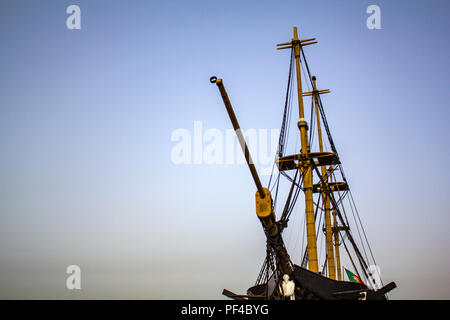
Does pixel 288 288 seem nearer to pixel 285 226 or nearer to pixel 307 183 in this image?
pixel 285 226

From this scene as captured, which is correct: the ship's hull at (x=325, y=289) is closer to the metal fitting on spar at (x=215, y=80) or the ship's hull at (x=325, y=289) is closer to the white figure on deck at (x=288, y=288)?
the white figure on deck at (x=288, y=288)

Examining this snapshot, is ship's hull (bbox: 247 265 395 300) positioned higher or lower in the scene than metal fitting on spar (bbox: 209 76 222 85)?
lower

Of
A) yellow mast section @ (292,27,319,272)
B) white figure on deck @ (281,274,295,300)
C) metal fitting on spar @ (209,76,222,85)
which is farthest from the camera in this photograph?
yellow mast section @ (292,27,319,272)

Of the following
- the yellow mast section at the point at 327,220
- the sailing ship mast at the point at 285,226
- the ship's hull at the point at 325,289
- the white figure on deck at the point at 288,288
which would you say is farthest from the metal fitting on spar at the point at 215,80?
the yellow mast section at the point at 327,220

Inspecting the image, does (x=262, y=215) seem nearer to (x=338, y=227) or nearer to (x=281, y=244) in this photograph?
(x=281, y=244)

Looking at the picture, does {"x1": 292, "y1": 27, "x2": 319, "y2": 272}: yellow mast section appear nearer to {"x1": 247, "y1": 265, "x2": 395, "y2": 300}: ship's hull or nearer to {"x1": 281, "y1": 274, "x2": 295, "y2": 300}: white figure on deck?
{"x1": 247, "y1": 265, "x2": 395, "y2": 300}: ship's hull

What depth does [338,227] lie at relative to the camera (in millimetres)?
42844

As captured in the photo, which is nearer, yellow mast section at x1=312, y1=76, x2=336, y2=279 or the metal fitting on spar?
the metal fitting on spar

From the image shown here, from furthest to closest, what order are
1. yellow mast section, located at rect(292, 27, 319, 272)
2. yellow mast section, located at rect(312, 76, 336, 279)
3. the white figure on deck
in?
1. yellow mast section, located at rect(312, 76, 336, 279)
2. yellow mast section, located at rect(292, 27, 319, 272)
3. the white figure on deck

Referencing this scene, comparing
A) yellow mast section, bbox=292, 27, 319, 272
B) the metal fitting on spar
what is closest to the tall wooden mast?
yellow mast section, bbox=292, 27, 319, 272

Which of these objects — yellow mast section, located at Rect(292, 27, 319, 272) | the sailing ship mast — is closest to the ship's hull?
the sailing ship mast

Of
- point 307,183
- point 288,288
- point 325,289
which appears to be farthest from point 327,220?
point 288,288
